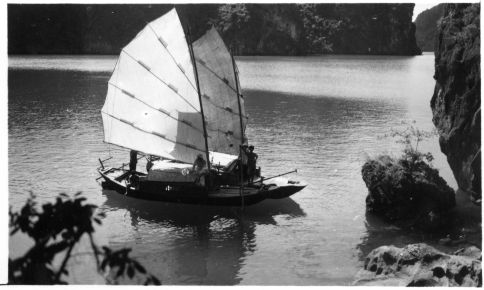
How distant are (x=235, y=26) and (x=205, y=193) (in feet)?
90.0

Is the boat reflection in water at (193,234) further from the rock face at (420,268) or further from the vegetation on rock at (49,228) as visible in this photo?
the vegetation on rock at (49,228)

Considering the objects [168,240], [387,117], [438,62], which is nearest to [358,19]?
[387,117]

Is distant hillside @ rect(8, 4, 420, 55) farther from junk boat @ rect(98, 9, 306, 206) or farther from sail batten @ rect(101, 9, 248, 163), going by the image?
junk boat @ rect(98, 9, 306, 206)

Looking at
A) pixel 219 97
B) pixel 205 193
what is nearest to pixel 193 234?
pixel 205 193

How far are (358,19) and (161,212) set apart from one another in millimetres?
16975

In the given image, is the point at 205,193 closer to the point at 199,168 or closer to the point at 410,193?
the point at 199,168

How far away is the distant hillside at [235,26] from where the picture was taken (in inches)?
790

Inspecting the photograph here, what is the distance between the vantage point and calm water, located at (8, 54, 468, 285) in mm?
14375

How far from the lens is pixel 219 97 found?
21.0 metres

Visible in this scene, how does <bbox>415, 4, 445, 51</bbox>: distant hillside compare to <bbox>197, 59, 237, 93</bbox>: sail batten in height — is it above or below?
above

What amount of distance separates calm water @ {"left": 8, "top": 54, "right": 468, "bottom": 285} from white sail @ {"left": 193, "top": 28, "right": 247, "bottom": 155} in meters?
1.85

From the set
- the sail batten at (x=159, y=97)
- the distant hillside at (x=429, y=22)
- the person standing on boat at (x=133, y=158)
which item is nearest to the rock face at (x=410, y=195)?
the sail batten at (x=159, y=97)

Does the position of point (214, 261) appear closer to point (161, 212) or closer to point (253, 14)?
point (161, 212)

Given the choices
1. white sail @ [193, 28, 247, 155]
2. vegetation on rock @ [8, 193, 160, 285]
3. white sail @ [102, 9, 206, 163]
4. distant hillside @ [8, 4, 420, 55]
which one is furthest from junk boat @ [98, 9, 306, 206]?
vegetation on rock @ [8, 193, 160, 285]
